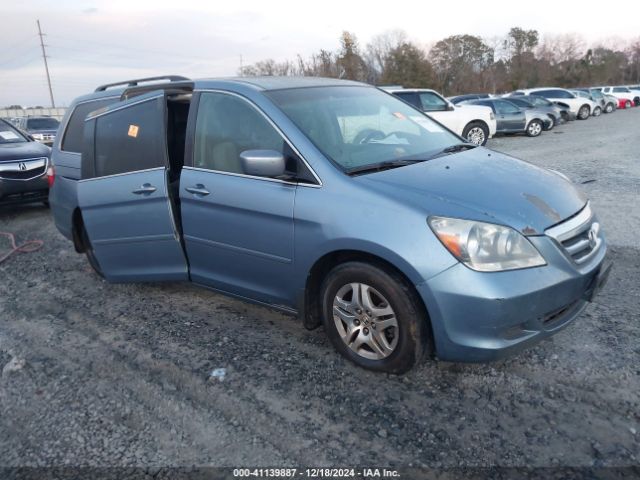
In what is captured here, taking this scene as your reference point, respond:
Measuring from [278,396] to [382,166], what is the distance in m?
1.55

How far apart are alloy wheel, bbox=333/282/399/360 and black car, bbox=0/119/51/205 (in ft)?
23.3

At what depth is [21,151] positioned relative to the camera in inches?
336

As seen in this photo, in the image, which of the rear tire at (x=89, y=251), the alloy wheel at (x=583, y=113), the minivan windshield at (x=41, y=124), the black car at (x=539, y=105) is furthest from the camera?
the alloy wheel at (x=583, y=113)

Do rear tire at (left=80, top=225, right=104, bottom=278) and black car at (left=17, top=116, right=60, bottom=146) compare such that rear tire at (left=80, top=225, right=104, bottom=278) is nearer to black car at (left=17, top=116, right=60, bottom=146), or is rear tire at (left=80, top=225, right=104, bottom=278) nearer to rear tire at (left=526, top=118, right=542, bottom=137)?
black car at (left=17, top=116, right=60, bottom=146)

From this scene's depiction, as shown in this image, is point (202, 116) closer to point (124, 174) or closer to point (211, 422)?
point (124, 174)

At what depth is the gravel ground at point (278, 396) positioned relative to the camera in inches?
101

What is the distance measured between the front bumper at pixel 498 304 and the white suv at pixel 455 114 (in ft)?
38.3

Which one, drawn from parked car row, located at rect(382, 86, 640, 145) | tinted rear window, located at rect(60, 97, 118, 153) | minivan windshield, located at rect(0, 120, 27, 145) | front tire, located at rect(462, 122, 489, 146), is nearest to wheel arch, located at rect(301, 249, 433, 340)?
tinted rear window, located at rect(60, 97, 118, 153)


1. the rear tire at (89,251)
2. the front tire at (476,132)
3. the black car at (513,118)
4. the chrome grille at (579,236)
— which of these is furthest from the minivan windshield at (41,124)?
the chrome grille at (579,236)

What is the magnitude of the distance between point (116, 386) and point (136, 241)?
4.39 ft

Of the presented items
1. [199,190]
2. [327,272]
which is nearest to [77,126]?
[199,190]

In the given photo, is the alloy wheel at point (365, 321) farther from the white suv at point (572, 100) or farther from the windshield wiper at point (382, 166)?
the white suv at point (572, 100)

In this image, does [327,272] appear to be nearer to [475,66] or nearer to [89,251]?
[89,251]

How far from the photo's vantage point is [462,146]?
4.00m
